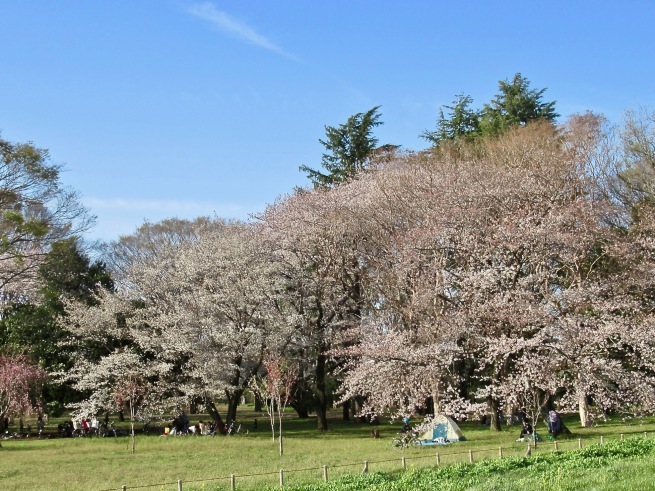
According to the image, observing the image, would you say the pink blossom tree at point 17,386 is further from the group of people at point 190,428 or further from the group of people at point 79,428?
the group of people at point 190,428

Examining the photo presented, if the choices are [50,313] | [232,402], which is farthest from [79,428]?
[232,402]

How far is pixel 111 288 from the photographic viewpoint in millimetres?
42188

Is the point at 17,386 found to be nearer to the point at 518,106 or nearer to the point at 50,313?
the point at 50,313

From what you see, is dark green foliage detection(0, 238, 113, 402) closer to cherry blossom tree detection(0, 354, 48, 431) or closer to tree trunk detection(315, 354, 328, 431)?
cherry blossom tree detection(0, 354, 48, 431)

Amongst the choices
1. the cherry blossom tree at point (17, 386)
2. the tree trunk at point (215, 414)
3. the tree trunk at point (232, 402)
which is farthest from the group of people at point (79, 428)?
the tree trunk at point (232, 402)

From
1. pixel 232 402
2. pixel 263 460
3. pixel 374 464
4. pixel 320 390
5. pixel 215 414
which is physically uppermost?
pixel 320 390

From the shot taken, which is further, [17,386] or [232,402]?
[232,402]

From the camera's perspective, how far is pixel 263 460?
2234 cm

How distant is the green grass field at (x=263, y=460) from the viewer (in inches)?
538

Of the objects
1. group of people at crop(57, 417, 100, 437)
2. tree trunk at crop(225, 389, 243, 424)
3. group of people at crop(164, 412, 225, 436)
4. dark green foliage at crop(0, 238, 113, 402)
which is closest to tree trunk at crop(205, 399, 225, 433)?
group of people at crop(164, 412, 225, 436)

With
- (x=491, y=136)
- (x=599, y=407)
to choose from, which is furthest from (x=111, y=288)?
(x=599, y=407)

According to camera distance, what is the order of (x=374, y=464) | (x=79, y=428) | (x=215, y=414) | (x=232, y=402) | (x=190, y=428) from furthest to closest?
(x=232, y=402) < (x=79, y=428) < (x=215, y=414) < (x=190, y=428) < (x=374, y=464)

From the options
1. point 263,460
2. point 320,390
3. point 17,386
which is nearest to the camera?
point 263,460

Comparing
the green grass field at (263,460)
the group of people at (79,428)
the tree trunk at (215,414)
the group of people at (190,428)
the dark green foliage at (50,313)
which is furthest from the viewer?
the dark green foliage at (50,313)
